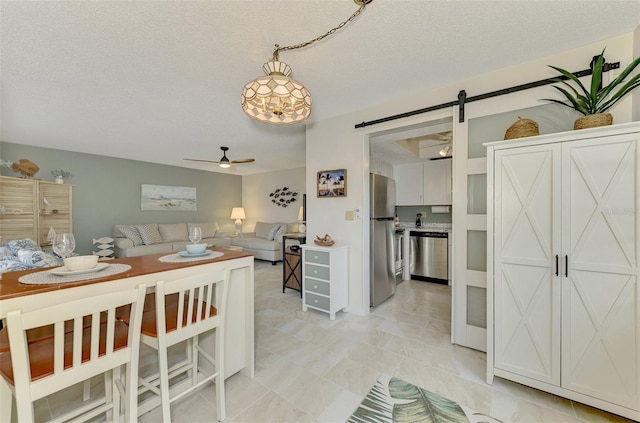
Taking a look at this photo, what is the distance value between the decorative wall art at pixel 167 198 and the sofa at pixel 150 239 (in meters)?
0.47

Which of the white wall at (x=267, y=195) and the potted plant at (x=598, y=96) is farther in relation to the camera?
the white wall at (x=267, y=195)

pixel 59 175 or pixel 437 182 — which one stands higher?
pixel 59 175

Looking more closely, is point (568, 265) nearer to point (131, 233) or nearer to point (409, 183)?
point (409, 183)

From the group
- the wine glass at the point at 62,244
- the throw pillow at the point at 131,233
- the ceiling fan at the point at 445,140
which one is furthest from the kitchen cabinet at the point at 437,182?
the throw pillow at the point at 131,233

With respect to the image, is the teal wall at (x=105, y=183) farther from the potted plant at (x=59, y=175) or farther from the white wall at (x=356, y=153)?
the white wall at (x=356, y=153)

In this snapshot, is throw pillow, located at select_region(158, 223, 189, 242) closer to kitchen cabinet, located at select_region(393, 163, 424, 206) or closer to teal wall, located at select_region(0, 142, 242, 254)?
teal wall, located at select_region(0, 142, 242, 254)

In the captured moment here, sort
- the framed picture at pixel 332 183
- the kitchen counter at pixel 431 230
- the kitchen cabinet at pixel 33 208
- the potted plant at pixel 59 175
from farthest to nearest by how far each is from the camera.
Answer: the potted plant at pixel 59 175, the kitchen counter at pixel 431 230, the kitchen cabinet at pixel 33 208, the framed picture at pixel 332 183

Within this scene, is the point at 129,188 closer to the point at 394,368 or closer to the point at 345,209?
the point at 345,209

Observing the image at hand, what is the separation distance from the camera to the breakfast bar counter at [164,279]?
1.00 m

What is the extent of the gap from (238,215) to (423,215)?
5172mm

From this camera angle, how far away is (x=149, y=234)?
18.1 feet

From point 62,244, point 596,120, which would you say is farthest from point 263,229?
point 596,120

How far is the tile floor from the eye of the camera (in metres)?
1.52

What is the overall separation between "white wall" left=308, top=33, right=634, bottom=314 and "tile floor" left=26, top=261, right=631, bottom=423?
1.95ft
